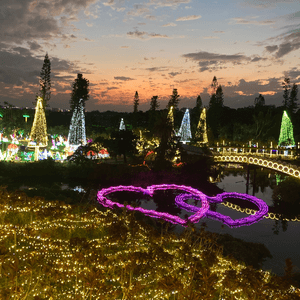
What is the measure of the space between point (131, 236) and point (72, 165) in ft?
51.4

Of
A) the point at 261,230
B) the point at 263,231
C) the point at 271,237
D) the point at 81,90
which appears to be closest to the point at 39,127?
the point at 81,90

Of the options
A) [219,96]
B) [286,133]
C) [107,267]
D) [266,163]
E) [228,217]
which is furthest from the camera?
[219,96]

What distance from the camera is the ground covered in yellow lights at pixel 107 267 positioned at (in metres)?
4.16

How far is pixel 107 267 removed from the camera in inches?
216

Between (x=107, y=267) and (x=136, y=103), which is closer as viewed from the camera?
(x=107, y=267)

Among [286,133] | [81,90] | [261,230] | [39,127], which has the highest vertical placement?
[81,90]

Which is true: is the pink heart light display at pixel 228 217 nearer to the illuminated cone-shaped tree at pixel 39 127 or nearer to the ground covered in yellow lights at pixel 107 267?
the ground covered in yellow lights at pixel 107 267

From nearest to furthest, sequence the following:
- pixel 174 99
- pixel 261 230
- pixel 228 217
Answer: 1. pixel 261 230
2. pixel 228 217
3. pixel 174 99

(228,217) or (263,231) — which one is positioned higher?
(228,217)

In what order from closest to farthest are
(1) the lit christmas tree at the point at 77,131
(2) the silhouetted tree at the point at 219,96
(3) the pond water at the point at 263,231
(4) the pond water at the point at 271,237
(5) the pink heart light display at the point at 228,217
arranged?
(4) the pond water at the point at 271,237
(3) the pond water at the point at 263,231
(5) the pink heart light display at the point at 228,217
(1) the lit christmas tree at the point at 77,131
(2) the silhouetted tree at the point at 219,96

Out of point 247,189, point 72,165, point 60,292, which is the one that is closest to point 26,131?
point 72,165

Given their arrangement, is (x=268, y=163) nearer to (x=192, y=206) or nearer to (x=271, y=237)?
(x=192, y=206)

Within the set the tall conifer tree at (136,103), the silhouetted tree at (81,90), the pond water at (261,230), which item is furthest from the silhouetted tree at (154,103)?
the pond water at (261,230)

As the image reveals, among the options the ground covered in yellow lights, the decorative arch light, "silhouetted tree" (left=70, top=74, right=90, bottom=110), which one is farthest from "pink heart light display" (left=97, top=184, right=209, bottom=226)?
"silhouetted tree" (left=70, top=74, right=90, bottom=110)
